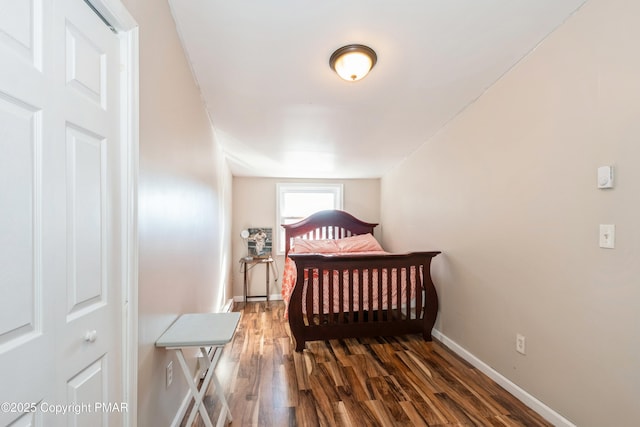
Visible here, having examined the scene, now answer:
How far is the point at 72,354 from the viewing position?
2.79ft

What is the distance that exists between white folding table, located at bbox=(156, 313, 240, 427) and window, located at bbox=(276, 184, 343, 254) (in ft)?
9.86

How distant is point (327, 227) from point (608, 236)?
3452mm

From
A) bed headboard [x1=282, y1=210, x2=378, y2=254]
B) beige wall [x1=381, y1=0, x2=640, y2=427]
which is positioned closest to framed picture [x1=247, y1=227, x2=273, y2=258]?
bed headboard [x1=282, y1=210, x2=378, y2=254]

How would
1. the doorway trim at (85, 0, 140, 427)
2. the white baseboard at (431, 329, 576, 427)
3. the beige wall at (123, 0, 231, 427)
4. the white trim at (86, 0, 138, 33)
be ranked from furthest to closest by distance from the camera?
the white baseboard at (431, 329, 576, 427) < the beige wall at (123, 0, 231, 427) < the doorway trim at (85, 0, 140, 427) < the white trim at (86, 0, 138, 33)

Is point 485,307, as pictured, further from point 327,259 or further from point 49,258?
point 49,258

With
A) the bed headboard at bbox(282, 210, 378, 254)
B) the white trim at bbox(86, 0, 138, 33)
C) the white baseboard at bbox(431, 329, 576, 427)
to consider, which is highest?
the white trim at bbox(86, 0, 138, 33)

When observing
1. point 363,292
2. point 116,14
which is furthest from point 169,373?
point 363,292

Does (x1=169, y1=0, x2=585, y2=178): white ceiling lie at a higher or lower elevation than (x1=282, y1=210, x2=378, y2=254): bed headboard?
higher

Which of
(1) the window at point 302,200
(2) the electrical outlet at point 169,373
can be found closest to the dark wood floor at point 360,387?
(2) the electrical outlet at point 169,373

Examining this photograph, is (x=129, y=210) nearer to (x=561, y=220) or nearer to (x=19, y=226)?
(x=19, y=226)

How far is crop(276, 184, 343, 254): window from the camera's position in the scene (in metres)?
4.69

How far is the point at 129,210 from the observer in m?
1.12

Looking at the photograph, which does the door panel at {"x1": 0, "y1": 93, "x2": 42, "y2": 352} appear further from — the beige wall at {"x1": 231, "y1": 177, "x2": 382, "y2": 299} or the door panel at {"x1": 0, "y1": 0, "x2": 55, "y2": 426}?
the beige wall at {"x1": 231, "y1": 177, "x2": 382, "y2": 299}

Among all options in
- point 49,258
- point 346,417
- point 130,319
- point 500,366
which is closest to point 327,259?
point 346,417
